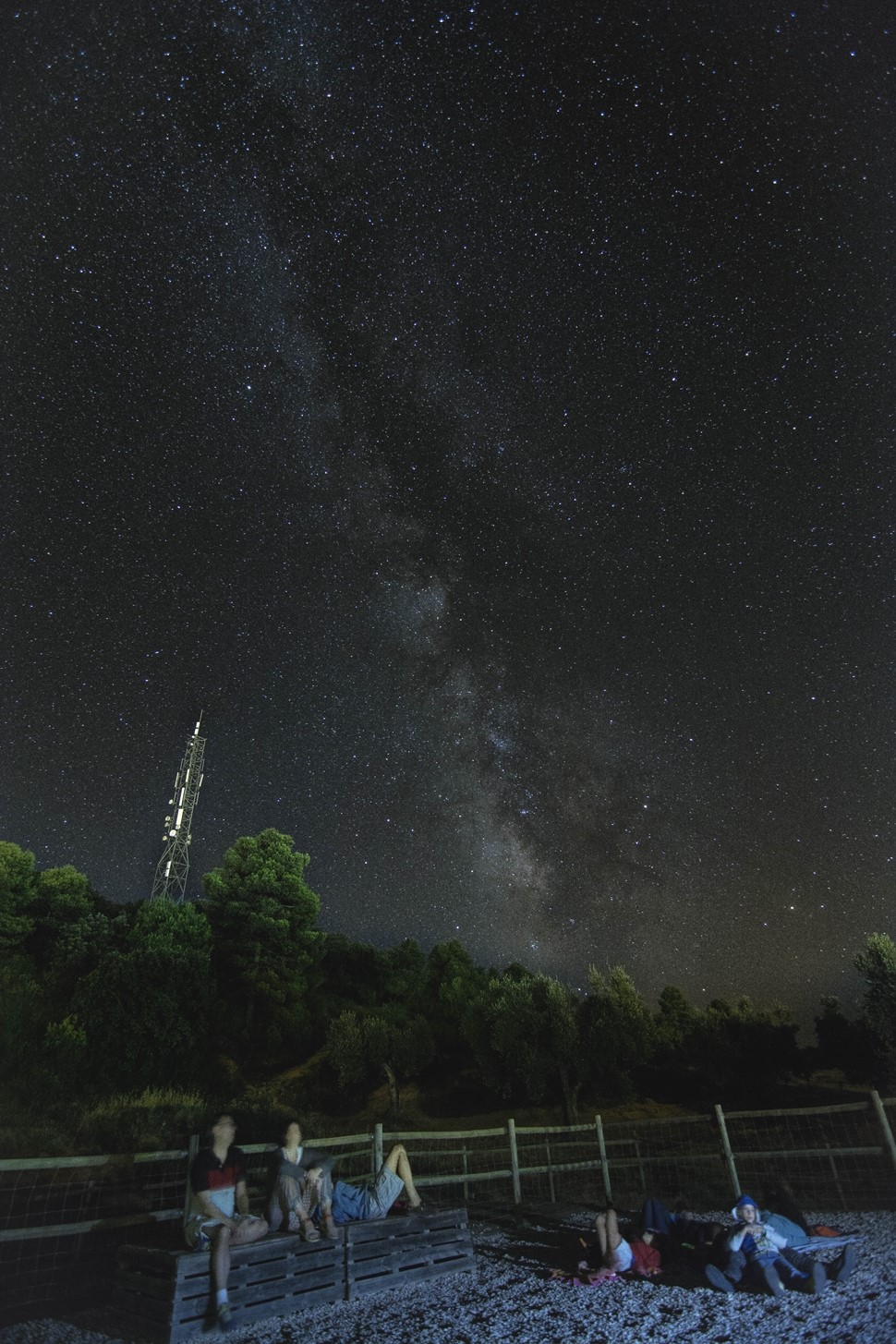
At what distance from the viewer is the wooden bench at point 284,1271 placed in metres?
5.36

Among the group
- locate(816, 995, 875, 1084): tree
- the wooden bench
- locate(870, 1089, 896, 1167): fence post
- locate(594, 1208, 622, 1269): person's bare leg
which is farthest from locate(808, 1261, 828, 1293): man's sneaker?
locate(816, 995, 875, 1084): tree

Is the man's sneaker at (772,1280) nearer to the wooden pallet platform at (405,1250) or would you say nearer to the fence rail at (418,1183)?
the fence rail at (418,1183)

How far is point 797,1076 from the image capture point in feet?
117

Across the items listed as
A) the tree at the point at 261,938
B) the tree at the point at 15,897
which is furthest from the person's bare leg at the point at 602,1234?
the tree at the point at 15,897

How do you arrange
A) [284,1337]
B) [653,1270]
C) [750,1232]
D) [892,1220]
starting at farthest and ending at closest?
1. [892,1220]
2. [653,1270]
3. [750,1232]
4. [284,1337]

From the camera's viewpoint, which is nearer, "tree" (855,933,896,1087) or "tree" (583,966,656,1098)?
"tree" (583,966,656,1098)

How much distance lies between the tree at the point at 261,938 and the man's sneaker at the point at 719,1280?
26414mm

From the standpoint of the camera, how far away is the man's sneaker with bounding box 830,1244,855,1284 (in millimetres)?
6266

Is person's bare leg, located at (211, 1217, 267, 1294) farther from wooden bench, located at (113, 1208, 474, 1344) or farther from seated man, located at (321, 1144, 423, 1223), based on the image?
seated man, located at (321, 1144, 423, 1223)

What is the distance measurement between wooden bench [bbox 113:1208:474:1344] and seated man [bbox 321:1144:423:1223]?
0.20 m

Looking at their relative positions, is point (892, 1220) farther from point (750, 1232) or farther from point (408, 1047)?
point (408, 1047)

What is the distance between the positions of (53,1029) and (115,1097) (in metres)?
2.77

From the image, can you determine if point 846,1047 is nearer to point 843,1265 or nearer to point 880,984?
point 880,984

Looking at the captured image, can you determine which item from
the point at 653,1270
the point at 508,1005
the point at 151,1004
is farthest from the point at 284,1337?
the point at 508,1005
